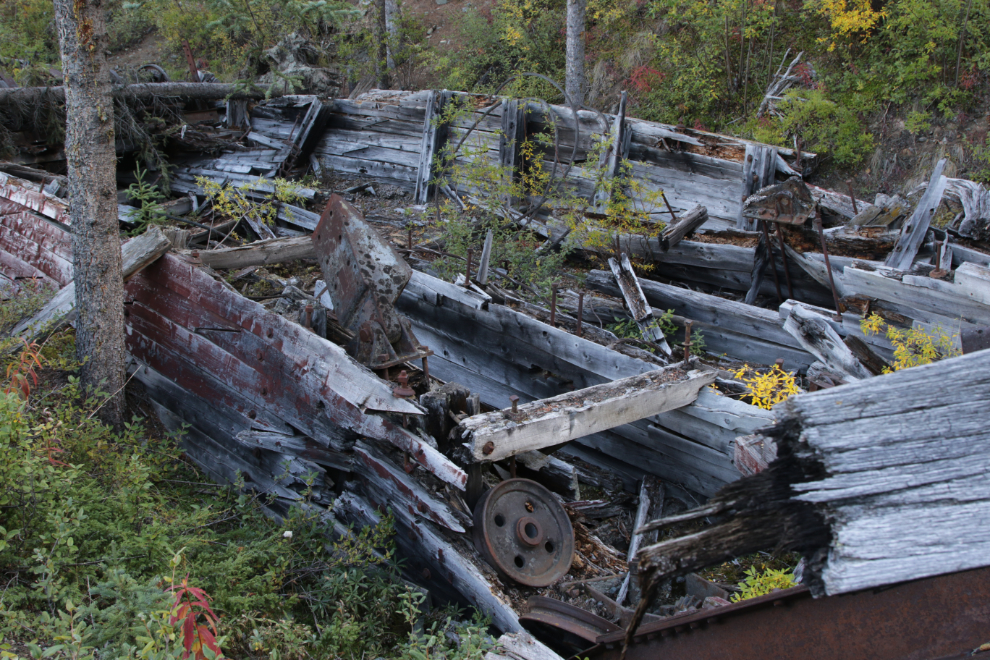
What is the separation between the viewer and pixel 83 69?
441 cm

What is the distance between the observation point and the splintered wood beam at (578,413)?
370 centimetres

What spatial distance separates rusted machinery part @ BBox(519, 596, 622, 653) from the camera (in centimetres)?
296

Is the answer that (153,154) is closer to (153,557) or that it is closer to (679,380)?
(153,557)

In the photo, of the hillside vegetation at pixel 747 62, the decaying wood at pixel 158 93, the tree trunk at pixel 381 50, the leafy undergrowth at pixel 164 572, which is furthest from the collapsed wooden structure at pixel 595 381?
the tree trunk at pixel 381 50

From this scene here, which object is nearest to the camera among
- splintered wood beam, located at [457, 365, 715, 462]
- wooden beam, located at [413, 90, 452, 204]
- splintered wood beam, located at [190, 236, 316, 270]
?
splintered wood beam, located at [457, 365, 715, 462]

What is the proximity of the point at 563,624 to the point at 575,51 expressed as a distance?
9.75 m

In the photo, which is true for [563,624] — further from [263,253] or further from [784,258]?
[263,253]

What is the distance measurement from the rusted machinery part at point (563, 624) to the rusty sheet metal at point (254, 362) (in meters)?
0.77

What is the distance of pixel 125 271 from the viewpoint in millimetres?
5402

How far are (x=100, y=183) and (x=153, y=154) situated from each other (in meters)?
6.76

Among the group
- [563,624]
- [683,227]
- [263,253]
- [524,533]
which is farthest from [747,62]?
[563,624]

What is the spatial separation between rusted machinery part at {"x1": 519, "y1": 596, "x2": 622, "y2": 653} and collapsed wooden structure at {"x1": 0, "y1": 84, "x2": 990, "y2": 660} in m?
0.15

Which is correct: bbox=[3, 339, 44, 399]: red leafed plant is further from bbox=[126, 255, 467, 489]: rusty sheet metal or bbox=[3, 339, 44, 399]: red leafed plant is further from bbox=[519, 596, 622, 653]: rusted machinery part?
bbox=[519, 596, 622, 653]: rusted machinery part

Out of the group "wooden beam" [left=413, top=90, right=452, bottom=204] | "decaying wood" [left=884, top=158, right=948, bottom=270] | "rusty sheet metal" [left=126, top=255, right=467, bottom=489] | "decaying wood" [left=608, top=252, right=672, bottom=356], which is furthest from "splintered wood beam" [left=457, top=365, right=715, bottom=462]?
"wooden beam" [left=413, top=90, right=452, bottom=204]
